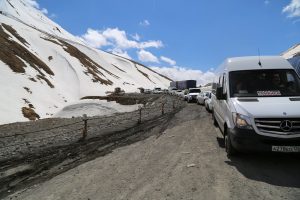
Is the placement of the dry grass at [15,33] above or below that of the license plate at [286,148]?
above

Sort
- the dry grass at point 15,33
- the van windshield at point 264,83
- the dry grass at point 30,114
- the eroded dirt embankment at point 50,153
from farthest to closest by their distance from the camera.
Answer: the dry grass at point 15,33 < the dry grass at point 30,114 < the van windshield at point 264,83 < the eroded dirt embankment at point 50,153

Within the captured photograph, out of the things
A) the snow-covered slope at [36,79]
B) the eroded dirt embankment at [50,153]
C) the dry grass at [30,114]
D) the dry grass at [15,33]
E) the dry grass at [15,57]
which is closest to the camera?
the eroded dirt embankment at [50,153]

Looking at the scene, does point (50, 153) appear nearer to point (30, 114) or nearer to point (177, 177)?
point (177, 177)

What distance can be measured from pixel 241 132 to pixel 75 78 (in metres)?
71.1

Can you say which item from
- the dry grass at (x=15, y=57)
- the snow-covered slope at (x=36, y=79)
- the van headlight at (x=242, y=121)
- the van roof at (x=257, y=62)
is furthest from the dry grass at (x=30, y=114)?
the van headlight at (x=242, y=121)

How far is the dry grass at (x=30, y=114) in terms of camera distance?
36.9 m

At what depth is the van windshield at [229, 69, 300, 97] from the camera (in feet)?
30.0

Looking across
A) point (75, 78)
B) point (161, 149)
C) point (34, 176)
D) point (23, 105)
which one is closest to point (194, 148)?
point (161, 149)

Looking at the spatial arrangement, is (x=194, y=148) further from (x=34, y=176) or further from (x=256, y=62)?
(x=34, y=176)

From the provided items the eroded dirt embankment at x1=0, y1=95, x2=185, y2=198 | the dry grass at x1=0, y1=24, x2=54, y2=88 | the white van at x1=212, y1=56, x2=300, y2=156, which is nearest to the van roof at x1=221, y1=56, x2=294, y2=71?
the white van at x1=212, y1=56, x2=300, y2=156

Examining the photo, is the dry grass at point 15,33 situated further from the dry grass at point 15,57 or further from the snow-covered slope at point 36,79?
the dry grass at point 15,57

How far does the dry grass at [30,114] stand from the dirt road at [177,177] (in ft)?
95.2

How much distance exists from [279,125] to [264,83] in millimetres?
1982

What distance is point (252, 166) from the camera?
8.18m
